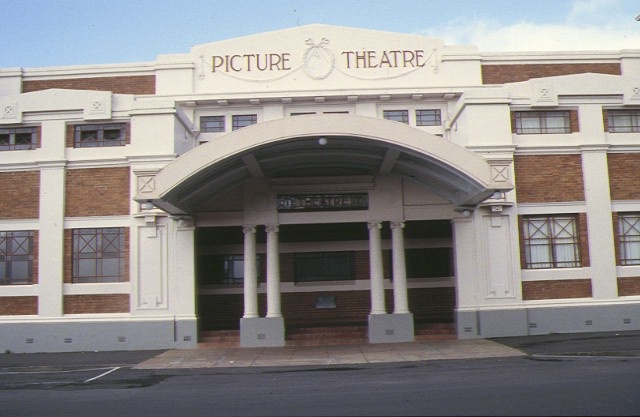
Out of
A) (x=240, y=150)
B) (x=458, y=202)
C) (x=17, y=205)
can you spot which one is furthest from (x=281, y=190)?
(x=17, y=205)

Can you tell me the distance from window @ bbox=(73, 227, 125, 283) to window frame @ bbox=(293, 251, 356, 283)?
582 cm

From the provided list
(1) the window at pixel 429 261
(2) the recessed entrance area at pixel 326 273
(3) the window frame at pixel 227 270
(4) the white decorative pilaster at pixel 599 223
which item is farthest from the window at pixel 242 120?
(4) the white decorative pilaster at pixel 599 223

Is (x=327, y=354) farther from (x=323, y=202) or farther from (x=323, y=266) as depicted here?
Answer: (x=323, y=266)

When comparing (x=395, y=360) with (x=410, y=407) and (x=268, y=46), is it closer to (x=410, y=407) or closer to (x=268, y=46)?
(x=410, y=407)

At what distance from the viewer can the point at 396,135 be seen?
1636 centimetres

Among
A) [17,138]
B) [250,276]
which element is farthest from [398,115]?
[17,138]

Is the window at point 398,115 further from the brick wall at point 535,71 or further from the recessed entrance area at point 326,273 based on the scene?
the recessed entrance area at point 326,273

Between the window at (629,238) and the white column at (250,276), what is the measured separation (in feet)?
37.0

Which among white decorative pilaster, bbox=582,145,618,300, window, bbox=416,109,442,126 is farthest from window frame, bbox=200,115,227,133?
white decorative pilaster, bbox=582,145,618,300

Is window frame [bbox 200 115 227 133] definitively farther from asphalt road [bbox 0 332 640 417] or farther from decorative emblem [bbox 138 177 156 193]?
asphalt road [bbox 0 332 640 417]

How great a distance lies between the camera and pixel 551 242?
20.2 meters

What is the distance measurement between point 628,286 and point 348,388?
12.3 meters

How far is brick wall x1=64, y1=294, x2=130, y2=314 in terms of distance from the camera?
770 inches

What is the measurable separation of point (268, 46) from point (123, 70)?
4.93m
